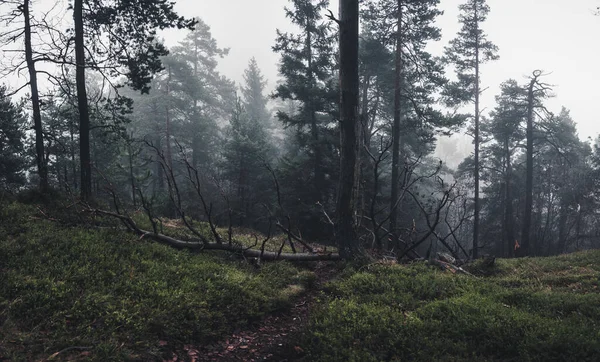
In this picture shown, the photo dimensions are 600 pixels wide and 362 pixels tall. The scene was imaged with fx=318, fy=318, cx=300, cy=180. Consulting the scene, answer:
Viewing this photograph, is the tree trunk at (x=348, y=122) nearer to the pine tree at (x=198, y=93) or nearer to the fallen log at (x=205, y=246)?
the fallen log at (x=205, y=246)

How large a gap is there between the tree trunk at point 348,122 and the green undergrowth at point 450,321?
1.58 m

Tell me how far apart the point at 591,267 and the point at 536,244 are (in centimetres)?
1810

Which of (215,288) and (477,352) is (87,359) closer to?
(215,288)

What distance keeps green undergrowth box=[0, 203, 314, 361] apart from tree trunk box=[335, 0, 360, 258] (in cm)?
160

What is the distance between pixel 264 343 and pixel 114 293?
2612 mm

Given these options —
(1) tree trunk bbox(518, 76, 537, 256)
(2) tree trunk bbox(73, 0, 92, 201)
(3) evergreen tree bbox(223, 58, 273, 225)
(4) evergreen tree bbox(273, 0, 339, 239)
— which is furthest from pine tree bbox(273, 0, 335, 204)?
Result: (1) tree trunk bbox(518, 76, 537, 256)

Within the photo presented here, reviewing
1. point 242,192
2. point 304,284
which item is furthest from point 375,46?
point 304,284

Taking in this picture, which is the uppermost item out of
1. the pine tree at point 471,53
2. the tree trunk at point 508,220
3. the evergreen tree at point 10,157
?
the pine tree at point 471,53

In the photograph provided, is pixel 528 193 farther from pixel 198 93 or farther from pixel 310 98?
pixel 198 93

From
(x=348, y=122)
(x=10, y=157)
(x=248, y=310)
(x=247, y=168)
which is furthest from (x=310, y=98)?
(x=10, y=157)

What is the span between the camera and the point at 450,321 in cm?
493

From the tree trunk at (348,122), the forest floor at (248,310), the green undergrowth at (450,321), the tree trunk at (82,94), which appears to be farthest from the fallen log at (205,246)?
the tree trunk at (82,94)

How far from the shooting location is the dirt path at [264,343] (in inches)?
183

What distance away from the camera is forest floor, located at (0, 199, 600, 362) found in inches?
164
